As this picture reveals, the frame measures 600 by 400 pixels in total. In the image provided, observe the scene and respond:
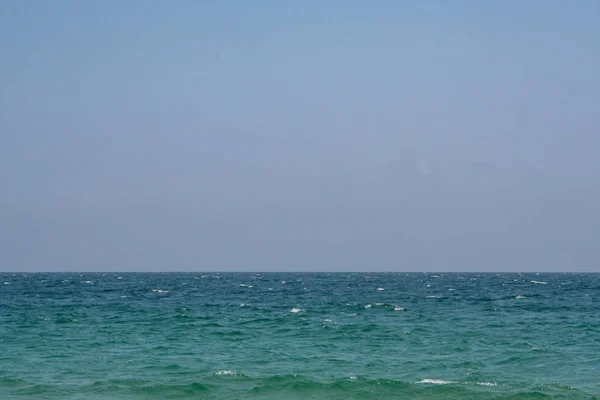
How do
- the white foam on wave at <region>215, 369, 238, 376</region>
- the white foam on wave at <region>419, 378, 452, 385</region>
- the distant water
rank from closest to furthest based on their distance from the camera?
the distant water, the white foam on wave at <region>419, 378, 452, 385</region>, the white foam on wave at <region>215, 369, 238, 376</region>

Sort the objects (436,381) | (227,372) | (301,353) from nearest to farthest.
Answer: (436,381) < (227,372) < (301,353)

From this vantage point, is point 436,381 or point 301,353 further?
point 301,353

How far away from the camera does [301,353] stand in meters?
27.2

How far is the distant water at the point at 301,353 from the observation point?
21.3 metres

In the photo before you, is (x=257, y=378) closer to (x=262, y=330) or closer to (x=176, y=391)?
(x=176, y=391)

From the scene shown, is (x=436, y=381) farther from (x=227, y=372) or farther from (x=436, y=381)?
(x=227, y=372)

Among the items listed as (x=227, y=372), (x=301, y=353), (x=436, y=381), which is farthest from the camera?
(x=301, y=353)

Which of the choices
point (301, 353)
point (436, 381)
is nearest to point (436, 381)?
point (436, 381)

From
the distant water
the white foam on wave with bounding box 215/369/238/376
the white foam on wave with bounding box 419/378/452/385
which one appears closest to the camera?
the distant water

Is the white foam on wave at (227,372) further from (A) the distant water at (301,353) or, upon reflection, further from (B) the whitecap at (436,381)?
(B) the whitecap at (436,381)

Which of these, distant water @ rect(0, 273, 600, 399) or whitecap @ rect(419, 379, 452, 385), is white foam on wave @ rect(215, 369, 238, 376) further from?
whitecap @ rect(419, 379, 452, 385)

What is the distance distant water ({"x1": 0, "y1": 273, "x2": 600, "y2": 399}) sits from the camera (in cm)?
2128

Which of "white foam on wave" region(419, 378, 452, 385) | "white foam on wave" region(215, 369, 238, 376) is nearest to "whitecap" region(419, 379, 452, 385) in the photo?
"white foam on wave" region(419, 378, 452, 385)

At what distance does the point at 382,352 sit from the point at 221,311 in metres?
18.6
